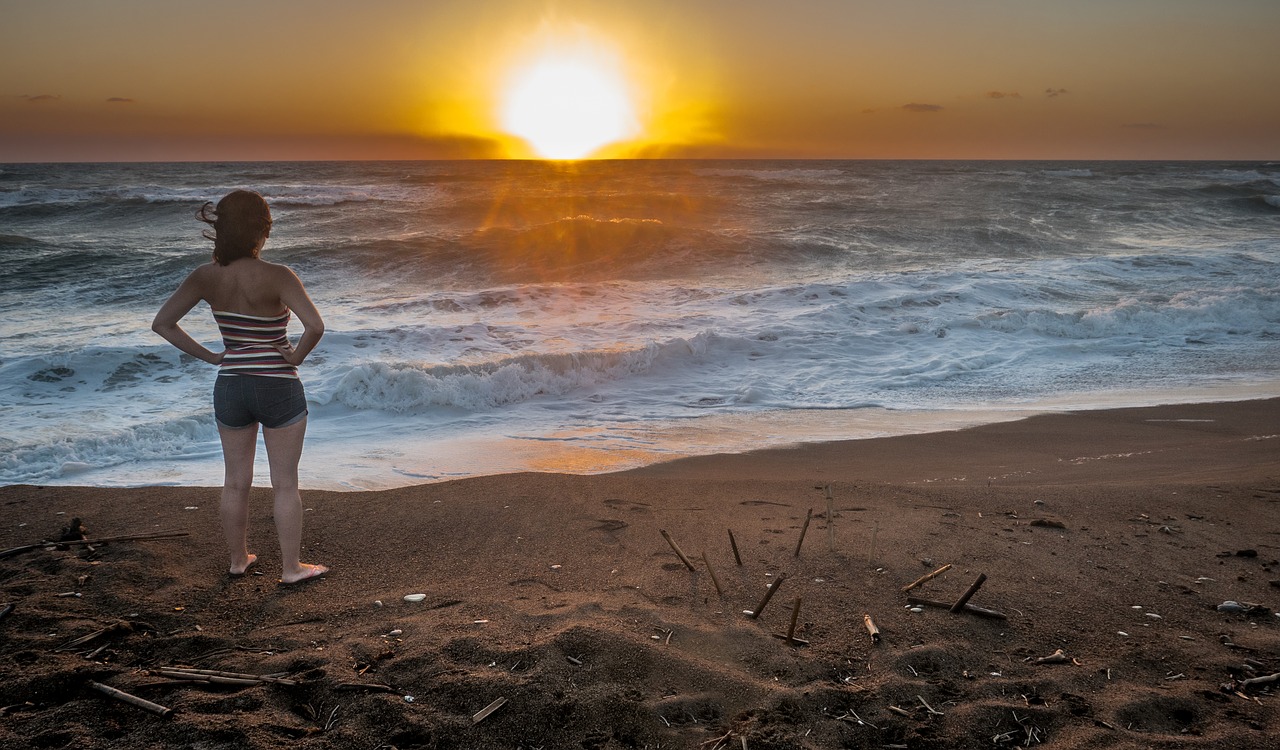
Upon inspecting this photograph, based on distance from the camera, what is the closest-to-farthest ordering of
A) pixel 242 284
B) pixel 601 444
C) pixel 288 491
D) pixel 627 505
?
pixel 242 284, pixel 288 491, pixel 627 505, pixel 601 444

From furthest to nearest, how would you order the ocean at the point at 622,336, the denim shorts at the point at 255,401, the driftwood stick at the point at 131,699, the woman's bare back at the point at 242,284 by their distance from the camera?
the ocean at the point at 622,336 → the denim shorts at the point at 255,401 → the woman's bare back at the point at 242,284 → the driftwood stick at the point at 131,699

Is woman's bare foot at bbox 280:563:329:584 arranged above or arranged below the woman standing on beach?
below

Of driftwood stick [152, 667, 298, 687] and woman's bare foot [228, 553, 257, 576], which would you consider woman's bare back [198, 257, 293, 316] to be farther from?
driftwood stick [152, 667, 298, 687]

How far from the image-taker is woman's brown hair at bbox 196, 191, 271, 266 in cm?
331

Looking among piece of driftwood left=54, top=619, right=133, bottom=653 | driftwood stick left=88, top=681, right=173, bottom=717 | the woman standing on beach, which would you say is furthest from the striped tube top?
driftwood stick left=88, top=681, right=173, bottom=717

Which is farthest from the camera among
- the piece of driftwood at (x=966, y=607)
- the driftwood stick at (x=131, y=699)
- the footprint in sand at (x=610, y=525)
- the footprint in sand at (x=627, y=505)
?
the footprint in sand at (x=627, y=505)

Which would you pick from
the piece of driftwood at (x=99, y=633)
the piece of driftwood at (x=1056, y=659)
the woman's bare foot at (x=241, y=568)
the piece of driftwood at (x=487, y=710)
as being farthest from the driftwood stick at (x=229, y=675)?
the piece of driftwood at (x=1056, y=659)

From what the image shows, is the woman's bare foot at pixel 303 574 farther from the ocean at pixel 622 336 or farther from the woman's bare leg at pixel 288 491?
the ocean at pixel 622 336

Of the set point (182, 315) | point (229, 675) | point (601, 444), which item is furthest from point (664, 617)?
point (601, 444)

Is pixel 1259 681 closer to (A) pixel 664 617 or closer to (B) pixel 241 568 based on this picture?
(A) pixel 664 617

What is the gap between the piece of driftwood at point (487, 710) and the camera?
2.47m

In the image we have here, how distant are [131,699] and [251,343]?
149 cm

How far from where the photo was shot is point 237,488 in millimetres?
3668

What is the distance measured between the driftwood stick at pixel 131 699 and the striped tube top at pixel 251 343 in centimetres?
133
